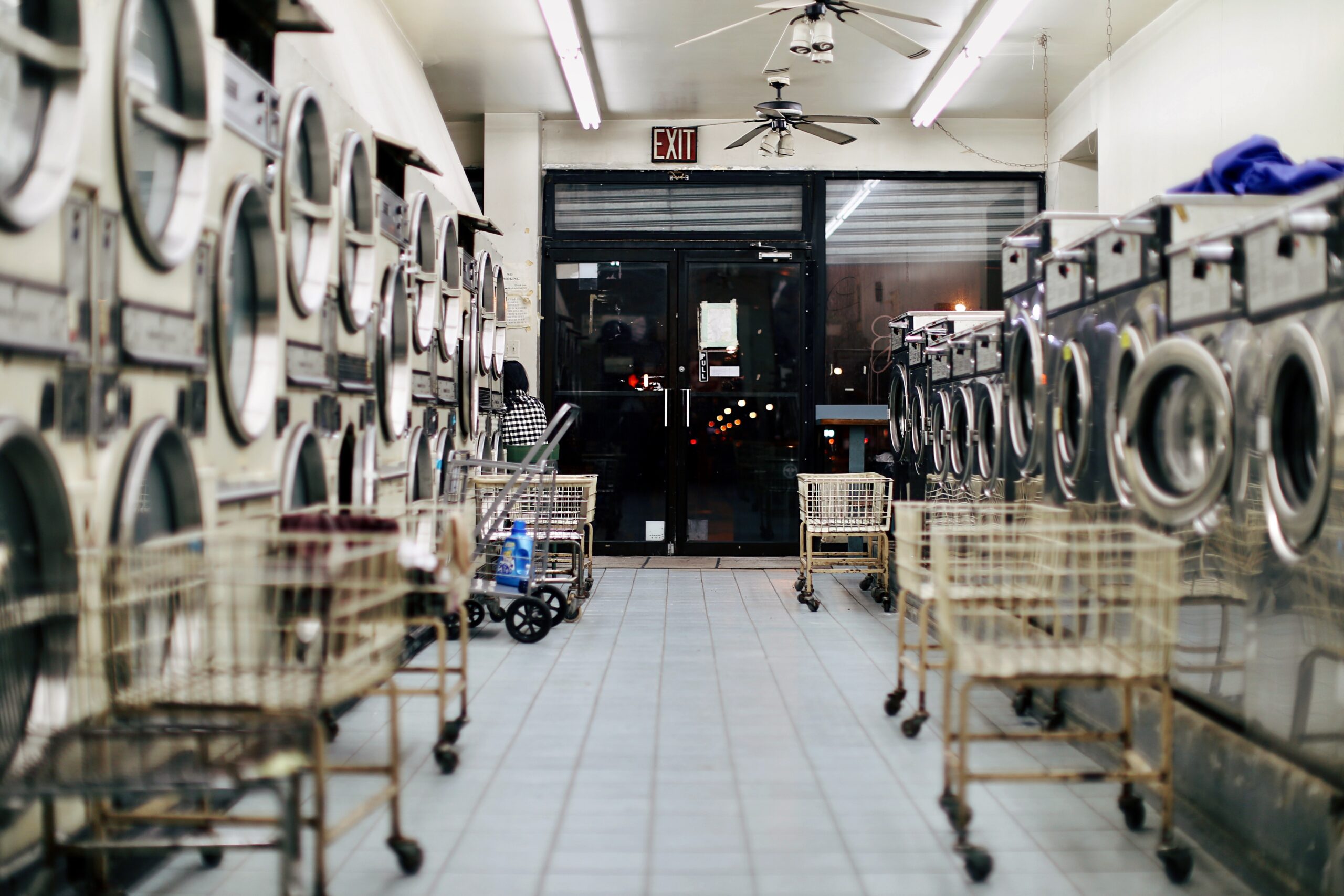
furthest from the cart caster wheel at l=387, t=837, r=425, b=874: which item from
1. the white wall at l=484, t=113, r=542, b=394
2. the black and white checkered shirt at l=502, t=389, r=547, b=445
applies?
the white wall at l=484, t=113, r=542, b=394

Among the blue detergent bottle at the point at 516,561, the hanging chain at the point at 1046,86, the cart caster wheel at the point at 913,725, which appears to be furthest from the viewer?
the hanging chain at the point at 1046,86

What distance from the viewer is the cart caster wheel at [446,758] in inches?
122

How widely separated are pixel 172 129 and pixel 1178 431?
9.69 ft

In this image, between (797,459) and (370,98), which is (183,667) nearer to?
(370,98)

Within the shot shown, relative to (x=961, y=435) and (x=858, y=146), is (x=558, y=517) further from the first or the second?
(x=858, y=146)

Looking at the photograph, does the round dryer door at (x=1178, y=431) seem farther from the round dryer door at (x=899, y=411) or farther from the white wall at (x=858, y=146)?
the white wall at (x=858, y=146)

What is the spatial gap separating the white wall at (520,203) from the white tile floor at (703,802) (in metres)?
4.34

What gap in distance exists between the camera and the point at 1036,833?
2.69 meters

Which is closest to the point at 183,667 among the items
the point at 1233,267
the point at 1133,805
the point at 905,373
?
the point at 1133,805

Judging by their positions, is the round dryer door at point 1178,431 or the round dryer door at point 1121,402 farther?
the round dryer door at point 1121,402

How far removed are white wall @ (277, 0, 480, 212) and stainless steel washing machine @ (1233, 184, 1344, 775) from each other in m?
3.12

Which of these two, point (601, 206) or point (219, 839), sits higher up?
point (601, 206)

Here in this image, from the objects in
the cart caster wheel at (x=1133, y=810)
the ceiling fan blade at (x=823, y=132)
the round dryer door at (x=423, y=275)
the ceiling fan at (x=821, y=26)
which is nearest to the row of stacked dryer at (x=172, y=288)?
the round dryer door at (x=423, y=275)

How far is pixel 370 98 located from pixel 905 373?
3.76 meters
